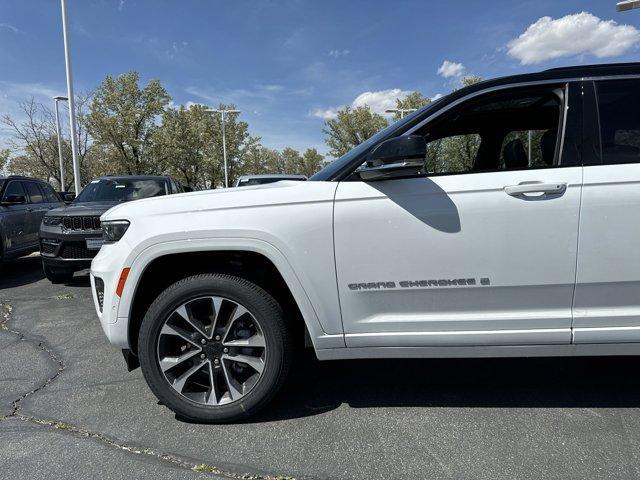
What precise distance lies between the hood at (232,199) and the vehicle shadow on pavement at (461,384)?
1327 mm

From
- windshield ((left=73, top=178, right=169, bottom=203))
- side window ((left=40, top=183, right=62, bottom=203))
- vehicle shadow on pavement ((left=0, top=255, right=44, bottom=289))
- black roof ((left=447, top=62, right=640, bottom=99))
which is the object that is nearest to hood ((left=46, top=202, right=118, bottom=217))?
windshield ((left=73, top=178, right=169, bottom=203))

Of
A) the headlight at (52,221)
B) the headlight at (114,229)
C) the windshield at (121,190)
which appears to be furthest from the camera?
the windshield at (121,190)

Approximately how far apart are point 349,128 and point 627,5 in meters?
25.6

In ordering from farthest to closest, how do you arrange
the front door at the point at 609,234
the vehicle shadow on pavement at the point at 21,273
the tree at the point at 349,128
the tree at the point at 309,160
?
the tree at the point at 309,160
the tree at the point at 349,128
the vehicle shadow on pavement at the point at 21,273
the front door at the point at 609,234

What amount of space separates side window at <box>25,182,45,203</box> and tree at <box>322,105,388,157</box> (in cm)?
2821

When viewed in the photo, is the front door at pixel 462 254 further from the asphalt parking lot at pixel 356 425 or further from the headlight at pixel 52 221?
the headlight at pixel 52 221

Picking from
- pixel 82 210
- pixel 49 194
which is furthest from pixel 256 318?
pixel 49 194

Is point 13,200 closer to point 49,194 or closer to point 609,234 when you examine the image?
point 49,194

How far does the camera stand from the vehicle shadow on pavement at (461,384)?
2.88 meters

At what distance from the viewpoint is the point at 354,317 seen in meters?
2.51

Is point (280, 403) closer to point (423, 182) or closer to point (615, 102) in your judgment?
point (423, 182)

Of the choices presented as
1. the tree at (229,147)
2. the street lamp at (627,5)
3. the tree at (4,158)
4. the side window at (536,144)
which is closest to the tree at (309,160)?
the tree at (229,147)

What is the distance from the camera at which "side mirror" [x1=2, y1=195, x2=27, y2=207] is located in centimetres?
771

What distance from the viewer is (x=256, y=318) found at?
102 inches
